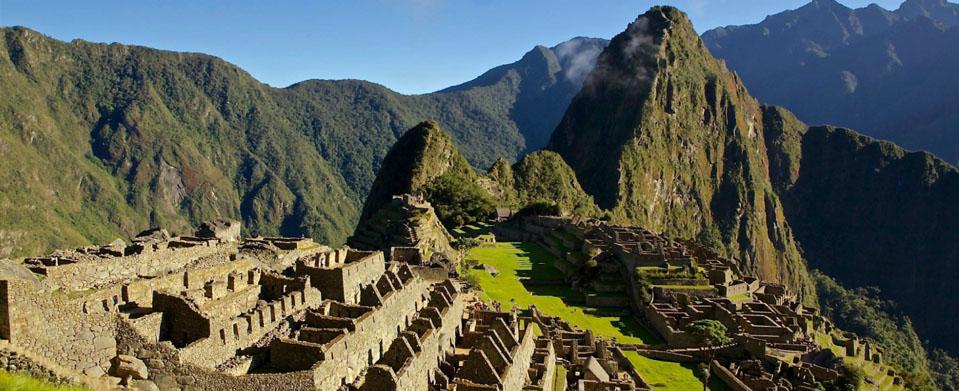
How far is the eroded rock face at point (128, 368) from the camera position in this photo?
515 inches

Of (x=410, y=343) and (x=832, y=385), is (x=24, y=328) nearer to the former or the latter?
(x=410, y=343)

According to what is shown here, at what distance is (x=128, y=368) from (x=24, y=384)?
422cm

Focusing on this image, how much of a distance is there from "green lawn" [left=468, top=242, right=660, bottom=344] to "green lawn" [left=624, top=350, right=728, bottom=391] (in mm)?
4816

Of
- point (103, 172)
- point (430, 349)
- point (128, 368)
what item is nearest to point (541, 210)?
point (430, 349)

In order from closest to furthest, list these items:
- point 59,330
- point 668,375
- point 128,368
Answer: point 59,330 → point 128,368 → point 668,375

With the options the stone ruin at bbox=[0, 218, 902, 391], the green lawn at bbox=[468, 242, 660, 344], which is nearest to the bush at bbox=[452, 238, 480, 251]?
the green lawn at bbox=[468, 242, 660, 344]

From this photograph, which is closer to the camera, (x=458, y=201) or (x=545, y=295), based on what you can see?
(x=545, y=295)

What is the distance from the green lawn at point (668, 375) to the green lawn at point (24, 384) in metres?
26.1

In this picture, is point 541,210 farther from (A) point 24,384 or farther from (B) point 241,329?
(A) point 24,384

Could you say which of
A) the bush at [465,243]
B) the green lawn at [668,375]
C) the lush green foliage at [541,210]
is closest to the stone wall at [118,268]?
the green lawn at [668,375]

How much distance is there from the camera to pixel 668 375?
115 ft

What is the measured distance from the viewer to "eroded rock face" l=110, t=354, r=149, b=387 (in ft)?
42.9

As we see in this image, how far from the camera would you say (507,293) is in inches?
1863

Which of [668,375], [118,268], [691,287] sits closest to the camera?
[118,268]
